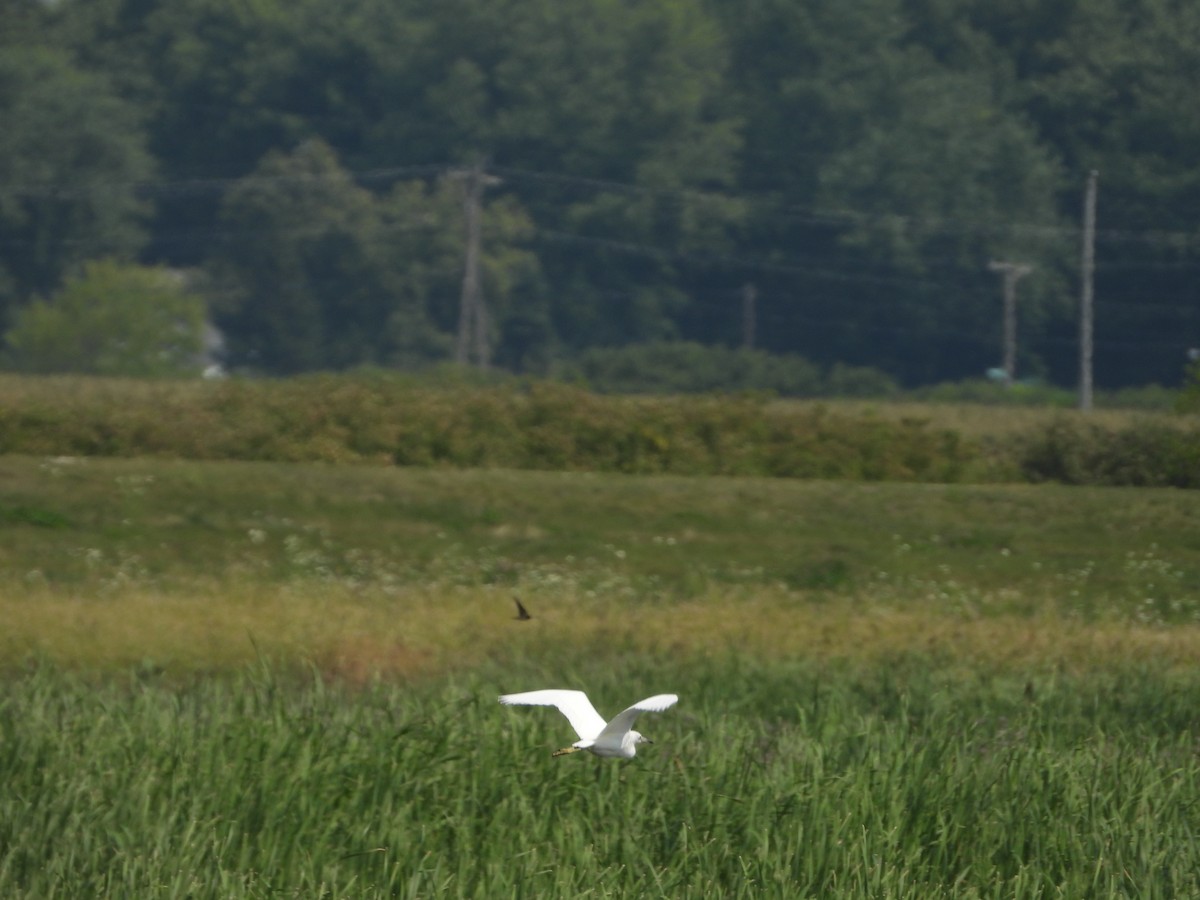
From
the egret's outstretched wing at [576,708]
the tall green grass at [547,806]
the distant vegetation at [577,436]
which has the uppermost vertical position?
the egret's outstretched wing at [576,708]

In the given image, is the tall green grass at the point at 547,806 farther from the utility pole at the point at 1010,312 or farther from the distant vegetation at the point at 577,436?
the utility pole at the point at 1010,312

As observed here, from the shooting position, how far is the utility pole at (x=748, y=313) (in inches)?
2901

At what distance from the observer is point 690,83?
78688 millimetres

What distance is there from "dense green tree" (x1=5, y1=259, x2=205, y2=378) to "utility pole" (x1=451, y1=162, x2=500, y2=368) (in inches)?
335

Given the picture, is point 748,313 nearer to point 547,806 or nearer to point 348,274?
point 348,274

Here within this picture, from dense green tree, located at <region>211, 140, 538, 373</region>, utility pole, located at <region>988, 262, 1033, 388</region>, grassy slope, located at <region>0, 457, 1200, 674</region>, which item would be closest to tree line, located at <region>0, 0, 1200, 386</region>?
dense green tree, located at <region>211, 140, 538, 373</region>

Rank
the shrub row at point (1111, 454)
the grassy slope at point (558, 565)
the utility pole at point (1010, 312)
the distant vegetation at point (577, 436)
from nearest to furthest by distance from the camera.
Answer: the grassy slope at point (558, 565), the shrub row at point (1111, 454), the distant vegetation at point (577, 436), the utility pole at point (1010, 312)

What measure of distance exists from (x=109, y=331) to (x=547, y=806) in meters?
55.4

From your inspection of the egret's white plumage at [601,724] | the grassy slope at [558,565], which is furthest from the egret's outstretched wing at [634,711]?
the grassy slope at [558,565]

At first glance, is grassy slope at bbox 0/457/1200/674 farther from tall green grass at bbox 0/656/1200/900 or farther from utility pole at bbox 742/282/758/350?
utility pole at bbox 742/282/758/350

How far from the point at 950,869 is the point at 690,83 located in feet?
238

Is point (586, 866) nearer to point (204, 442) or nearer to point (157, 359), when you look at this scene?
point (204, 442)

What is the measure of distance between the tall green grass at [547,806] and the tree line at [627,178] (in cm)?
5608

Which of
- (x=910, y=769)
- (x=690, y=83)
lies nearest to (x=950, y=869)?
(x=910, y=769)
